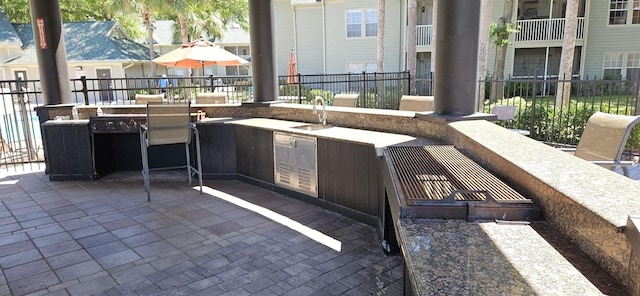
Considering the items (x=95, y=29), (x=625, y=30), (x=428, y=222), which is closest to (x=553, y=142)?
(x=428, y=222)

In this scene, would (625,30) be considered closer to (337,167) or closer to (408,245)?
(337,167)

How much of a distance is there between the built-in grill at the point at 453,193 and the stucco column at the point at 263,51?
3900 mm

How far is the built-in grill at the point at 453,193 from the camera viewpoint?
1791mm

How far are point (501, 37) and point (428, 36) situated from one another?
4.29 meters

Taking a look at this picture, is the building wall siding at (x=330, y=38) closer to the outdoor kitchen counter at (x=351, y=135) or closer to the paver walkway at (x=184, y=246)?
the outdoor kitchen counter at (x=351, y=135)

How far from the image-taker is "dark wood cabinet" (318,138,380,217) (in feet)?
13.5

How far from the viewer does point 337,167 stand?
448 centimetres

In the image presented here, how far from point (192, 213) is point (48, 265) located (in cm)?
152

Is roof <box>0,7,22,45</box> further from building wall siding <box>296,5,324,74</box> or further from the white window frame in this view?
the white window frame

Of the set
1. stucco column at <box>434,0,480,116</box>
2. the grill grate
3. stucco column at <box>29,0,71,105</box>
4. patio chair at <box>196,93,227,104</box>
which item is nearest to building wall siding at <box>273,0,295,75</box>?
patio chair at <box>196,93,227,104</box>

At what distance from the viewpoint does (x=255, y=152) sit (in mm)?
5684

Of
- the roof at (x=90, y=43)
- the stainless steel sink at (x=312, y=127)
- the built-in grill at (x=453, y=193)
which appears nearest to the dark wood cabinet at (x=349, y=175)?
the stainless steel sink at (x=312, y=127)

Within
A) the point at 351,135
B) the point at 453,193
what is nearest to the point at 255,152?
the point at 351,135

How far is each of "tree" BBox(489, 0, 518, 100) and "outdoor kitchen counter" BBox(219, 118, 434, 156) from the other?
962 cm
